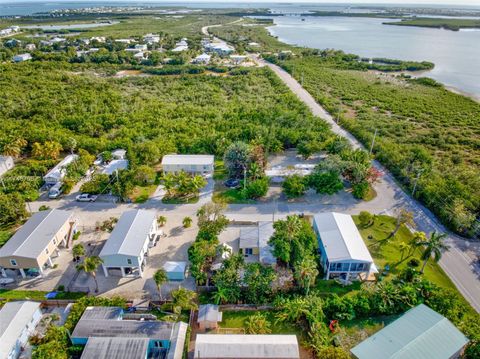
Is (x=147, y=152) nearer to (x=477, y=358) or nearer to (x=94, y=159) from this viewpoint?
(x=94, y=159)

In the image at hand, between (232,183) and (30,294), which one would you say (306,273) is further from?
(30,294)

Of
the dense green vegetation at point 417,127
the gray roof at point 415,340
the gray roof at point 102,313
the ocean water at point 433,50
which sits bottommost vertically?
the ocean water at point 433,50

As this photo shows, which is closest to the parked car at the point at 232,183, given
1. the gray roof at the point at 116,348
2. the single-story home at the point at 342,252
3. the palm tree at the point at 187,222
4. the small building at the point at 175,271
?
the palm tree at the point at 187,222

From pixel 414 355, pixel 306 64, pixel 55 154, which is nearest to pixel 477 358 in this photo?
pixel 414 355

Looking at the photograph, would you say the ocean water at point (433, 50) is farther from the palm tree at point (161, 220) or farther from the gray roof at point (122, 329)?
the gray roof at point (122, 329)

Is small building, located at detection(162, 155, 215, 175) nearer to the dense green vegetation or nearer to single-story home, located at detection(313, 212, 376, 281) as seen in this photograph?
single-story home, located at detection(313, 212, 376, 281)
